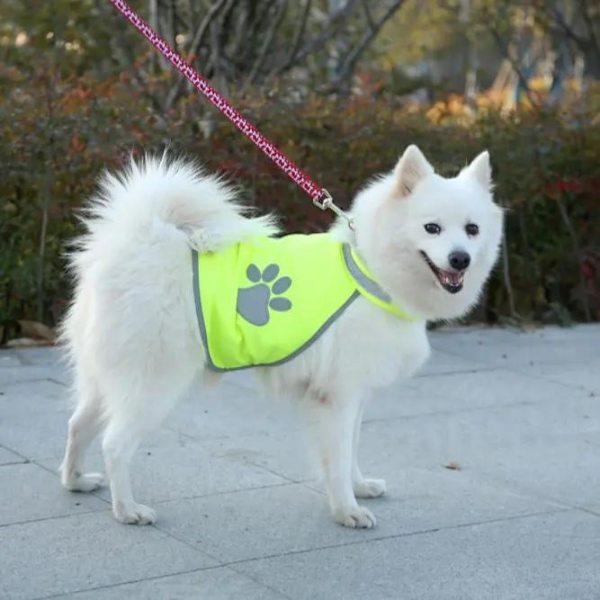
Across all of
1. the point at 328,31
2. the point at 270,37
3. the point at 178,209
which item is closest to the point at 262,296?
the point at 178,209

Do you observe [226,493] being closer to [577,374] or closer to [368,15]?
→ [577,374]

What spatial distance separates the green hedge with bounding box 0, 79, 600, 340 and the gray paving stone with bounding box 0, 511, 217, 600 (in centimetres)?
409

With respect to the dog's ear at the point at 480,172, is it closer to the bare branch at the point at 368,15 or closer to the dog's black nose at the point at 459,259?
the dog's black nose at the point at 459,259

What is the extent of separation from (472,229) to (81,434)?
1.94 metres

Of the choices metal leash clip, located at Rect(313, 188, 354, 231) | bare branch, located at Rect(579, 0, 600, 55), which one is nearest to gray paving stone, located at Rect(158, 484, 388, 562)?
metal leash clip, located at Rect(313, 188, 354, 231)

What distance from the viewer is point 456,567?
191 inches

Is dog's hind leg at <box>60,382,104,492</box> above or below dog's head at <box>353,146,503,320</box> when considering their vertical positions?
below

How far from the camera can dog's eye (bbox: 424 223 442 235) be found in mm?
5172

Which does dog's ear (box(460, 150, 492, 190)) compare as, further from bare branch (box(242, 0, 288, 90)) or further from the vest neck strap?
bare branch (box(242, 0, 288, 90))

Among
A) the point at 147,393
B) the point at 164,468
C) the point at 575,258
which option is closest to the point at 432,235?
the point at 147,393

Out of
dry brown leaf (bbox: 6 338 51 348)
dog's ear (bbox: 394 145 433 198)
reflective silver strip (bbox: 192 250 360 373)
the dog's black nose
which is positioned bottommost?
dry brown leaf (bbox: 6 338 51 348)

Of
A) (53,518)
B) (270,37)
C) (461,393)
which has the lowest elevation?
(53,518)

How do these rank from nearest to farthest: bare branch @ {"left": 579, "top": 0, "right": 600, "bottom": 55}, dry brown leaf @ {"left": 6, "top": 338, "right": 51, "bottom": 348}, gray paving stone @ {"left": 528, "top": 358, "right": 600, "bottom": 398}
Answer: gray paving stone @ {"left": 528, "top": 358, "right": 600, "bottom": 398} < dry brown leaf @ {"left": 6, "top": 338, "right": 51, "bottom": 348} < bare branch @ {"left": 579, "top": 0, "right": 600, "bottom": 55}

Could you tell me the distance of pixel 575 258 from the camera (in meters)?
10.5
